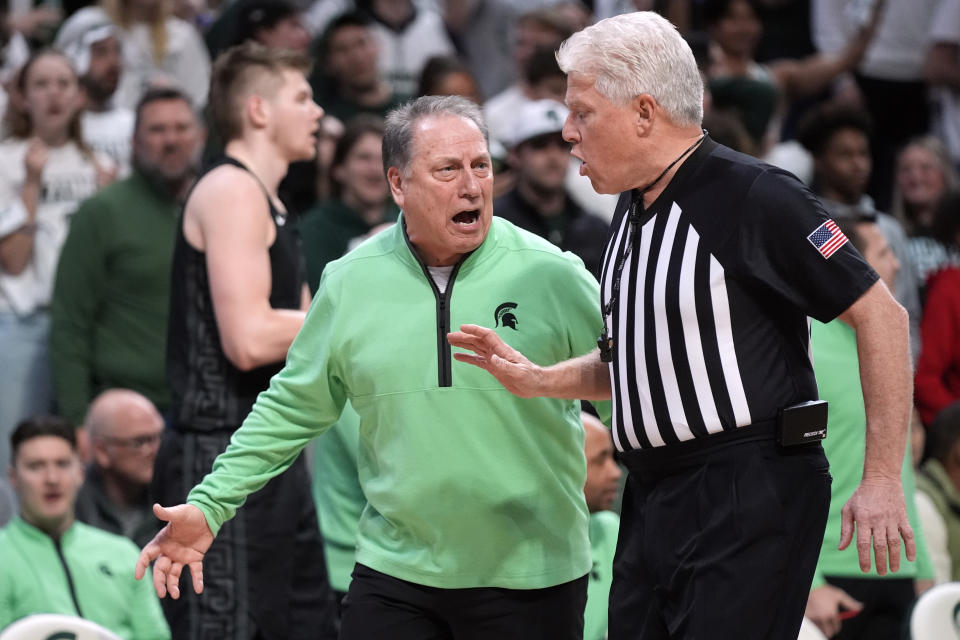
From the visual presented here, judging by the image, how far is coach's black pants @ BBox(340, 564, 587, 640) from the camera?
3.44 m

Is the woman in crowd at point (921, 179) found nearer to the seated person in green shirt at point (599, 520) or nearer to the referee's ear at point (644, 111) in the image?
the seated person in green shirt at point (599, 520)

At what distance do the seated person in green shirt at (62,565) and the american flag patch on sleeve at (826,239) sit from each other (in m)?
3.18

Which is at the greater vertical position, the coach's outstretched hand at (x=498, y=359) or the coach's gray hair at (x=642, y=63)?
the coach's gray hair at (x=642, y=63)

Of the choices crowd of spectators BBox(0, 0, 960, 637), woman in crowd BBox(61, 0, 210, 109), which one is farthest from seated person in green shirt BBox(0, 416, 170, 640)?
woman in crowd BBox(61, 0, 210, 109)

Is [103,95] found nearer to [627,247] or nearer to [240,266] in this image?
[240,266]

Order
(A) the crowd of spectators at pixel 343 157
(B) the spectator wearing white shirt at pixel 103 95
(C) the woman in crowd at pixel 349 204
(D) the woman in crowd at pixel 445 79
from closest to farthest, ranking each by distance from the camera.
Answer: (A) the crowd of spectators at pixel 343 157, (C) the woman in crowd at pixel 349 204, (D) the woman in crowd at pixel 445 79, (B) the spectator wearing white shirt at pixel 103 95

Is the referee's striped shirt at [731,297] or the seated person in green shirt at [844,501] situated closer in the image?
the referee's striped shirt at [731,297]

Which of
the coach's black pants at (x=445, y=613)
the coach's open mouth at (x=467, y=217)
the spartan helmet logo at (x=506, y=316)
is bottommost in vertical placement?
the coach's black pants at (x=445, y=613)

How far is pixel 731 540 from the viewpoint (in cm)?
300

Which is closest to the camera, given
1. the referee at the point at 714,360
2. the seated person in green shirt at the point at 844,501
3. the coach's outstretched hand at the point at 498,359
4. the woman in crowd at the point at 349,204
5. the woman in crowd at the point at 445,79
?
the referee at the point at 714,360

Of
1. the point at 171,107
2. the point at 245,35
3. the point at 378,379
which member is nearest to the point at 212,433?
the point at 378,379

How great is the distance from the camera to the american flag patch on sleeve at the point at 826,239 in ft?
9.80

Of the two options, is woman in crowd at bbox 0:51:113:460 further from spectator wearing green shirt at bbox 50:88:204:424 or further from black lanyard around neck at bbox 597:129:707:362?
black lanyard around neck at bbox 597:129:707:362

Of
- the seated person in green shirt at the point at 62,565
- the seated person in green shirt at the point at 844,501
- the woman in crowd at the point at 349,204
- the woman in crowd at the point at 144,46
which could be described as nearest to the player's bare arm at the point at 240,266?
the seated person in green shirt at the point at 62,565
